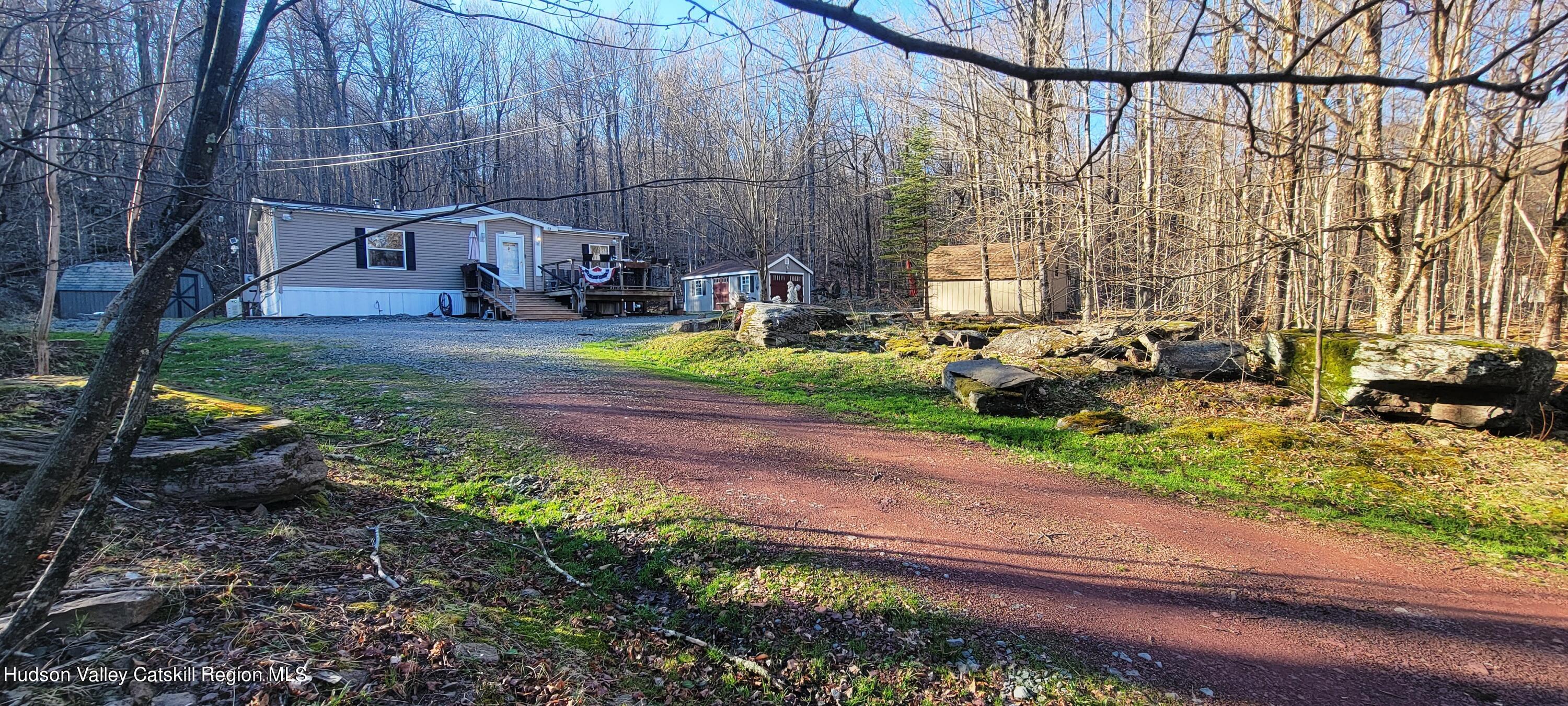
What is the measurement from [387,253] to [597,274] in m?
7.21

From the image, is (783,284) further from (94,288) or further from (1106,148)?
(1106,148)

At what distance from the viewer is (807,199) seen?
44344mm

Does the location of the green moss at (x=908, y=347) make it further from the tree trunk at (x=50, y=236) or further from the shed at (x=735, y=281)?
the shed at (x=735, y=281)

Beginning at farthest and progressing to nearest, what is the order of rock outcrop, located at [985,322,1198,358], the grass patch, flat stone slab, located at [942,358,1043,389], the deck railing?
the deck railing
rock outcrop, located at [985,322,1198,358]
flat stone slab, located at [942,358,1043,389]
the grass patch

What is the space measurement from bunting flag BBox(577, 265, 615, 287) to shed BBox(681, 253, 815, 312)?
327 inches

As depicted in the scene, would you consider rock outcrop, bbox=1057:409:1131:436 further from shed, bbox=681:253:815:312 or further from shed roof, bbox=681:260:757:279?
shed roof, bbox=681:260:757:279

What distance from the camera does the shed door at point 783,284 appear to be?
33.3 m

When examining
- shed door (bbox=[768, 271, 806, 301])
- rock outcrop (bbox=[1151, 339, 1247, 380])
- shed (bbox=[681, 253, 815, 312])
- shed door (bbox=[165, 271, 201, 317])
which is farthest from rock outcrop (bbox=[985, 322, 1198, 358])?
shed door (bbox=[165, 271, 201, 317])

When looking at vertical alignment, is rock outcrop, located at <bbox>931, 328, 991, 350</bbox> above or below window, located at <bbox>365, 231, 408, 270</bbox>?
below

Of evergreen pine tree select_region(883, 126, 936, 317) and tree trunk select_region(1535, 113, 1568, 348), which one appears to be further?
evergreen pine tree select_region(883, 126, 936, 317)

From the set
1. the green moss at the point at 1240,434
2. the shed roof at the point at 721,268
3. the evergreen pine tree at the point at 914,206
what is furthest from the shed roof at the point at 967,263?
the green moss at the point at 1240,434

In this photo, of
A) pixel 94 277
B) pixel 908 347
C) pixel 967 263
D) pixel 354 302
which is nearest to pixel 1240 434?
pixel 908 347

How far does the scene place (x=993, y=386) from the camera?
7.76 meters

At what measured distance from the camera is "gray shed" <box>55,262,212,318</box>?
20.3 metres
